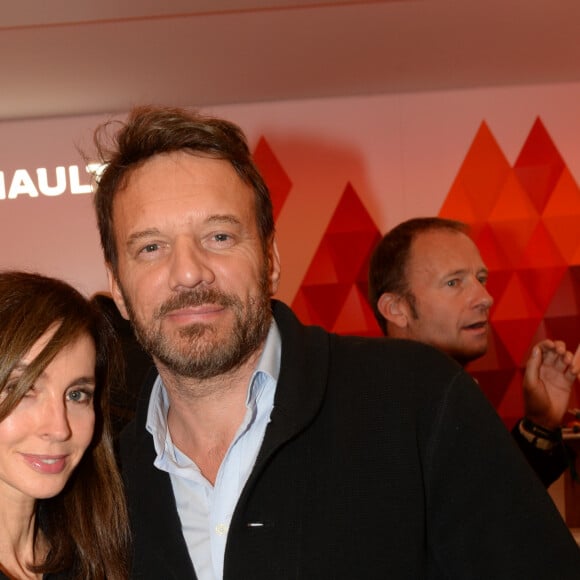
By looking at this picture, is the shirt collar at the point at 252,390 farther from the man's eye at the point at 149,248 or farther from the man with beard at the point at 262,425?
the man's eye at the point at 149,248

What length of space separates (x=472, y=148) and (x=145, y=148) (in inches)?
158

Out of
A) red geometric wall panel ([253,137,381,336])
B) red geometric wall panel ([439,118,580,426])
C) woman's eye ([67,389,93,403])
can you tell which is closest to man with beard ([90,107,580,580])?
woman's eye ([67,389,93,403])

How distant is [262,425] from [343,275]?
12.6 feet

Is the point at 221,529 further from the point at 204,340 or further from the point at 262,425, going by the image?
the point at 204,340

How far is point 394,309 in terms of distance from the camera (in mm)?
2725

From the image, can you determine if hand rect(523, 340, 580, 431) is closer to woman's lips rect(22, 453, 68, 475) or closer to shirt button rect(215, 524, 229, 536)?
shirt button rect(215, 524, 229, 536)

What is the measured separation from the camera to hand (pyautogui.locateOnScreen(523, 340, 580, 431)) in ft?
8.29

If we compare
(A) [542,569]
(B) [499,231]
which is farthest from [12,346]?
(B) [499,231]

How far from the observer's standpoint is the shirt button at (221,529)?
1.49 metres

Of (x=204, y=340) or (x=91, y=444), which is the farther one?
(x=91, y=444)

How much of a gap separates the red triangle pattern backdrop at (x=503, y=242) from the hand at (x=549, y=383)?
8.97 feet

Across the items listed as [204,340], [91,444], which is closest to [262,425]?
[204,340]

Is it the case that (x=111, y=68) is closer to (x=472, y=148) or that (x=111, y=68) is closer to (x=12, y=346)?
(x=472, y=148)

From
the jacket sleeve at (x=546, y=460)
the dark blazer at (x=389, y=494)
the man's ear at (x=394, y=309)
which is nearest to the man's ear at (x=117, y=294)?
the dark blazer at (x=389, y=494)
